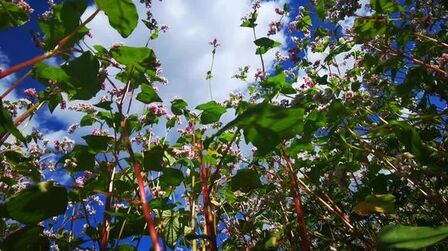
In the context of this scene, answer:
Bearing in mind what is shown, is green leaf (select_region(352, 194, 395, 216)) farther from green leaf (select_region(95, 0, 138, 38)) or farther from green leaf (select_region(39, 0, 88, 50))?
green leaf (select_region(39, 0, 88, 50))

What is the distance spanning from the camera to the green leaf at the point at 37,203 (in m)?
1.28

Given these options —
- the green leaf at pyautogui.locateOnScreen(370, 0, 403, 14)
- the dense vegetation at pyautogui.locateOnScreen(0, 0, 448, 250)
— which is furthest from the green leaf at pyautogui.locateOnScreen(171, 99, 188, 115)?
the green leaf at pyautogui.locateOnScreen(370, 0, 403, 14)

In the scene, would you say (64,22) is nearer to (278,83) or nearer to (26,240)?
(26,240)

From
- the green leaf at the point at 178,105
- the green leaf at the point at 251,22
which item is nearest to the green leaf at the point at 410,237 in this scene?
the green leaf at the point at 178,105

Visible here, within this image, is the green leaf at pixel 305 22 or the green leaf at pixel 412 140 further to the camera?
the green leaf at pixel 305 22

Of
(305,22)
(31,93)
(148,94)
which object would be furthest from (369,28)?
(31,93)

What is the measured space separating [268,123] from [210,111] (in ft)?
3.59

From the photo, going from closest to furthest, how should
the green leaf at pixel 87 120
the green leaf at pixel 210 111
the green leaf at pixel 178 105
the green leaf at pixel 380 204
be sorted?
the green leaf at pixel 380 204 < the green leaf at pixel 210 111 < the green leaf at pixel 178 105 < the green leaf at pixel 87 120

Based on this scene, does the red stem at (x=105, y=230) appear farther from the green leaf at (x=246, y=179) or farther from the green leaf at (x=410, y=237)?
the green leaf at (x=410, y=237)

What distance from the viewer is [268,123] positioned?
1141 mm

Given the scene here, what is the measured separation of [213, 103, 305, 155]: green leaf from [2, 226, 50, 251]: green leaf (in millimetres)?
918

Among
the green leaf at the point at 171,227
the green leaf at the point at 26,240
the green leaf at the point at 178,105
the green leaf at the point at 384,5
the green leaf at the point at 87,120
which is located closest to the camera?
the green leaf at the point at 26,240

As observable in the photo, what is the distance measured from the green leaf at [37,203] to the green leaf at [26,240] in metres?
0.12

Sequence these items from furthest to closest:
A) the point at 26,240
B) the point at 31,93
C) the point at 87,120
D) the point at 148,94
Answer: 1. the point at 31,93
2. the point at 87,120
3. the point at 148,94
4. the point at 26,240
